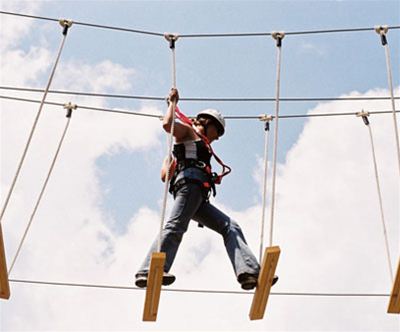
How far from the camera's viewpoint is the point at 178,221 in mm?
4117

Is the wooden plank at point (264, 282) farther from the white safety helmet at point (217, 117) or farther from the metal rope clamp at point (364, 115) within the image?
the metal rope clamp at point (364, 115)

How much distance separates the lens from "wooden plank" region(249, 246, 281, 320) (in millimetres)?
3732

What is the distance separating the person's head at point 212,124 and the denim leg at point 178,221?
0.42 m

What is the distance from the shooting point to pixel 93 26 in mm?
5066

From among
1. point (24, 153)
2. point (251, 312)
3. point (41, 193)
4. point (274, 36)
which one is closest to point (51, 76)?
point (24, 153)

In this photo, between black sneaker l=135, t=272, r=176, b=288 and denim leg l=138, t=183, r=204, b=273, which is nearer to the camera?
black sneaker l=135, t=272, r=176, b=288

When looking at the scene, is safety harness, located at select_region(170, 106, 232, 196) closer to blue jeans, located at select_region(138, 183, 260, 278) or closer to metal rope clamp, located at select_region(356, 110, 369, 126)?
blue jeans, located at select_region(138, 183, 260, 278)

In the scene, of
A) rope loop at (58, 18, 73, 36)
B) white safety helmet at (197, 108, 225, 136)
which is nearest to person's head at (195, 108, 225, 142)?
white safety helmet at (197, 108, 225, 136)

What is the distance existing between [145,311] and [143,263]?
27 centimetres

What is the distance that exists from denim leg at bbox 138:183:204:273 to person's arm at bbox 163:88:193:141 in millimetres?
305

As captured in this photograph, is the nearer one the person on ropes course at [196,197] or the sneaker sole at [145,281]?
the sneaker sole at [145,281]

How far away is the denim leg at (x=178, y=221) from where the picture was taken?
4043 mm

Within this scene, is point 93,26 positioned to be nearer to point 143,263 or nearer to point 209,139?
point 209,139

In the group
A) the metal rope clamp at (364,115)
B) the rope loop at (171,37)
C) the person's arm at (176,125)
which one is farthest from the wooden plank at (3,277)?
the metal rope clamp at (364,115)
